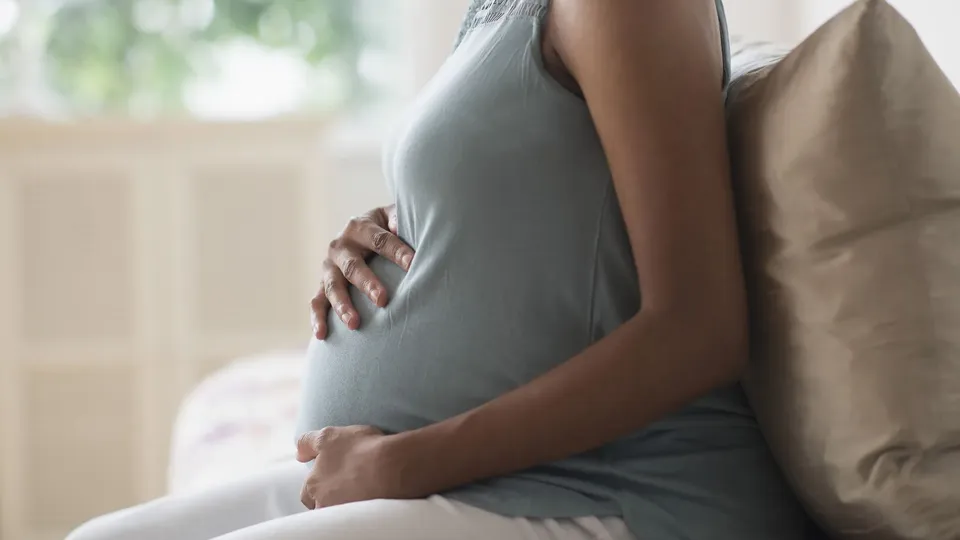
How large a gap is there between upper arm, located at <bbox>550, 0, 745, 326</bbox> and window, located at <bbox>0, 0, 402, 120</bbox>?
243 centimetres

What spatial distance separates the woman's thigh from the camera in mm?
708

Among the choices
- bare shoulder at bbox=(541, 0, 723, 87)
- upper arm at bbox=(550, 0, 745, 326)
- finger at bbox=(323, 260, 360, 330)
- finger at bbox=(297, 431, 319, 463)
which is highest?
bare shoulder at bbox=(541, 0, 723, 87)

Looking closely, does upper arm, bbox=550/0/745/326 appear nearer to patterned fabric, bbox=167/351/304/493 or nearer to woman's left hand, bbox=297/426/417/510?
woman's left hand, bbox=297/426/417/510

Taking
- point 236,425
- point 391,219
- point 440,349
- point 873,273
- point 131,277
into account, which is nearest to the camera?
point 873,273

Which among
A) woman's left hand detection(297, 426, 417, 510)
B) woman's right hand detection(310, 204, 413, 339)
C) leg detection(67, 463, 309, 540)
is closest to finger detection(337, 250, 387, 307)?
woman's right hand detection(310, 204, 413, 339)

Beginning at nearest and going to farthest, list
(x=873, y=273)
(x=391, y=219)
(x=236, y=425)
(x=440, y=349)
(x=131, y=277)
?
1. (x=873, y=273)
2. (x=440, y=349)
3. (x=391, y=219)
4. (x=236, y=425)
5. (x=131, y=277)

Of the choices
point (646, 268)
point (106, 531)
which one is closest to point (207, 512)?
point (106, 531)

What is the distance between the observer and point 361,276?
36.1 inches

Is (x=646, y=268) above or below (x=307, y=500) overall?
above

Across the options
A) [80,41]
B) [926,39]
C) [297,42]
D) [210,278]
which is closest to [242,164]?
[210,278]

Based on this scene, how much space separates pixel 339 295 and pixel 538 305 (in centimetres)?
23

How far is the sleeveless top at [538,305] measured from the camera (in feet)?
2.55

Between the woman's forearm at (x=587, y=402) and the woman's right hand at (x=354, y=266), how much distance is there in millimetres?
165

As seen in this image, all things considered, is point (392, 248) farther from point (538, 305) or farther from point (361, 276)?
point (538, 305)
